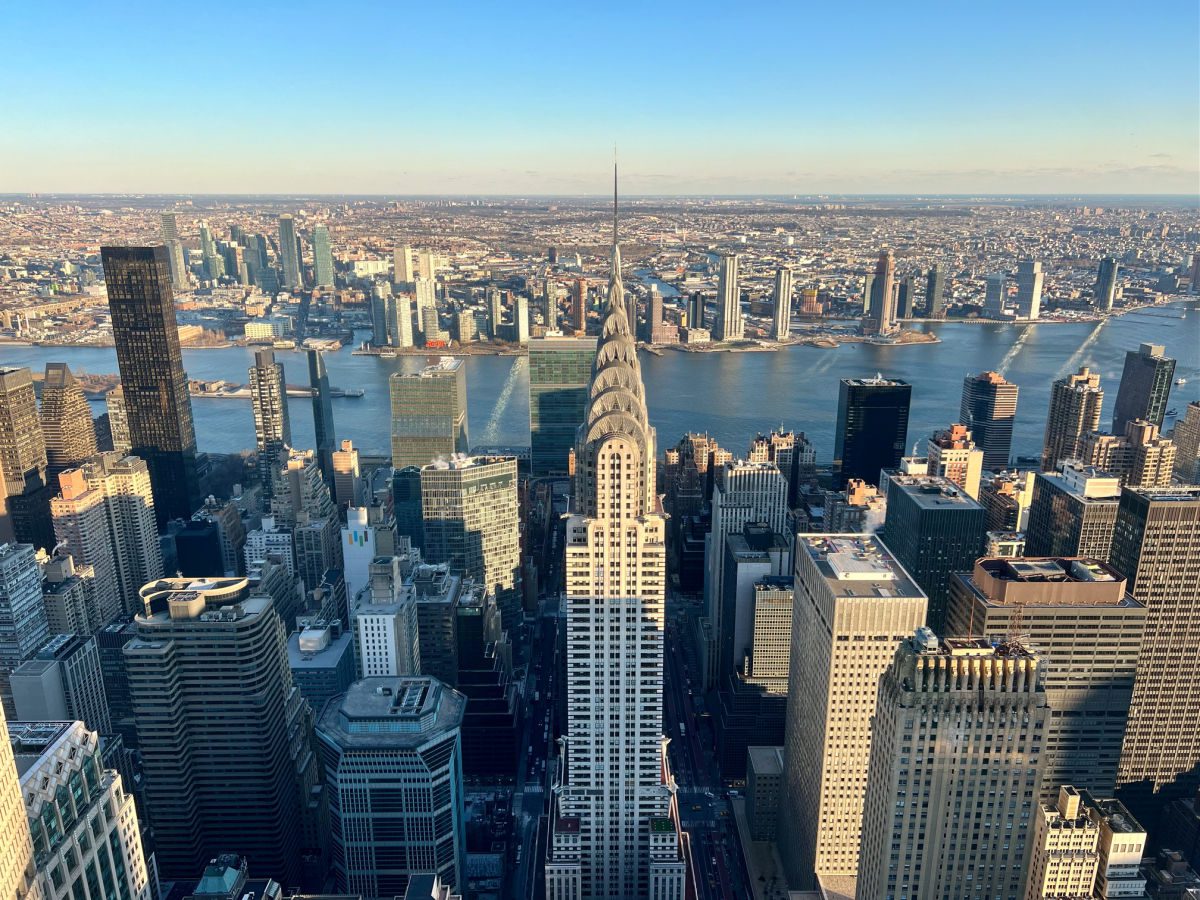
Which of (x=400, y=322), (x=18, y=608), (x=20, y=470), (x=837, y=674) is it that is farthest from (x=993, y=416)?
(x=20, y=470)

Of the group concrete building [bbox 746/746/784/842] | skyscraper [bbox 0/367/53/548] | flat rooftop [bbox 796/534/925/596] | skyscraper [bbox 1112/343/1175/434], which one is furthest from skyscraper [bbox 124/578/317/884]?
skyscraper [bbox 1112/343/1175/434]

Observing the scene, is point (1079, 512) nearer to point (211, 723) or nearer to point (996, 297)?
point (211, 723)

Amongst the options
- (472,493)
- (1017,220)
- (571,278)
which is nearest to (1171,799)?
(472,493)

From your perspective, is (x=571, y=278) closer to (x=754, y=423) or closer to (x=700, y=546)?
(x=754, y=423)

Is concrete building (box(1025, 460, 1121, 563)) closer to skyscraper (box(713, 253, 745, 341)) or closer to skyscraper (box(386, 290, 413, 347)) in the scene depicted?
skyscraper (box(713, 253, 745, 341))

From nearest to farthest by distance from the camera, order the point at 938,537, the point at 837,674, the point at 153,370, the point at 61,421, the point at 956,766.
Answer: the point at 956,766
the point at 837,674
the point at 938,537
the point at 61,421
the point at 153,370
